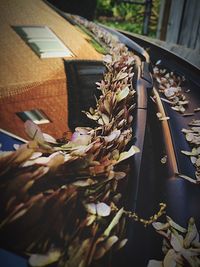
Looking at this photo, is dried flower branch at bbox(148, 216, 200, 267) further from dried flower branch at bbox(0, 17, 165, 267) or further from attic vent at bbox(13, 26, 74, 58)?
attic vent at bbox(13, 26, 74, 58)

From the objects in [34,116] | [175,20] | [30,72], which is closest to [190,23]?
[175,20]

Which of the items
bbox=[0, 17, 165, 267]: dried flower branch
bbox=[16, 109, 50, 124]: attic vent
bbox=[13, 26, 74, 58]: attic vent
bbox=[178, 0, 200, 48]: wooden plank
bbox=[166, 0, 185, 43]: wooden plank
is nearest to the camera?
bbox=[0, 17, 165, 267]: dried flower branch

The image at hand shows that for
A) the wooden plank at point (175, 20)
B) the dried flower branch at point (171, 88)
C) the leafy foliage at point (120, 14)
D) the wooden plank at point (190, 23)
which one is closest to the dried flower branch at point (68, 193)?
the dried flower branch at point (171, 88)

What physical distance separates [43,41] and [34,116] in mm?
347

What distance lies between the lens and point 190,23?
2758mm

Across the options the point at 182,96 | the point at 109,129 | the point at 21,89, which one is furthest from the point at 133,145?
the point at 182,96

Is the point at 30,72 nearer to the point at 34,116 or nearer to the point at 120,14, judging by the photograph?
the point at 34,116

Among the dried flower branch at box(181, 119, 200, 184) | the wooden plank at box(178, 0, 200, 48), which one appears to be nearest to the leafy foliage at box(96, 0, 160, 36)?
the wooden plank at box(178, 0, 200, 48)

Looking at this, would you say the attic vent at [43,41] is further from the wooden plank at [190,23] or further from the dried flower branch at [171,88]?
the wooden plank at [190,23]

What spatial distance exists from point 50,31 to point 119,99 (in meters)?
0.38

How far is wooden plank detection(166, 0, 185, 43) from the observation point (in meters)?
2.83

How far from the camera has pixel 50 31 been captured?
1156 millimetres

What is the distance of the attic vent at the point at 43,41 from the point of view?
1.05 m

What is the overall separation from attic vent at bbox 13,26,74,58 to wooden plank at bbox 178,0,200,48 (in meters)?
1.89
